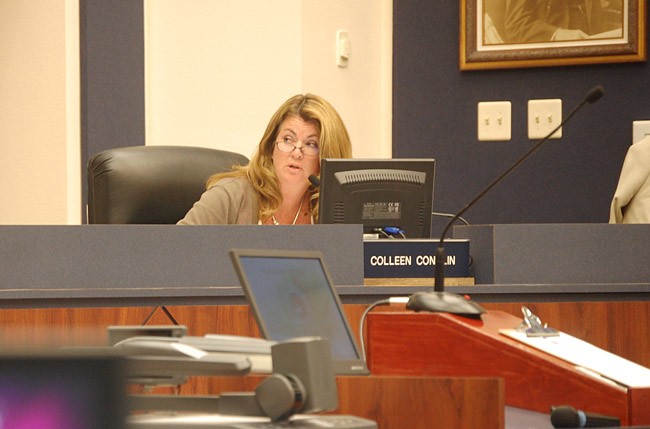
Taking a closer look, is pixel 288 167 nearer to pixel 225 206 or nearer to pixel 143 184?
pixel 225 206

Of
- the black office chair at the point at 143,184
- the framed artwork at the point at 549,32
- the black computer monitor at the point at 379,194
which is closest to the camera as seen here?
the black computer monitor at the point at 379,194

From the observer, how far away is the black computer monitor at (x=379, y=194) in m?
2.77

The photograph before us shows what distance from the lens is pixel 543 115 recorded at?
4.39 metres

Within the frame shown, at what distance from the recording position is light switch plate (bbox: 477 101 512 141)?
14.5 feet

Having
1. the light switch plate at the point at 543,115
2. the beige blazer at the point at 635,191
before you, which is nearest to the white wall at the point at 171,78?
the light switch plate at the point at 543,115

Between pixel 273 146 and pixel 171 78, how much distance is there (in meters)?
0.92

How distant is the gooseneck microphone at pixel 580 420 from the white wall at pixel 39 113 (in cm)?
311

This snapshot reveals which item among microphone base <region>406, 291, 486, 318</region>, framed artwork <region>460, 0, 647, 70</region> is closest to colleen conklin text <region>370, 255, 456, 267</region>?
microphone base <region>406, 291, 486, 318</region>

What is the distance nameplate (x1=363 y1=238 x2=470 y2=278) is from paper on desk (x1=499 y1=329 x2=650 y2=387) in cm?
96

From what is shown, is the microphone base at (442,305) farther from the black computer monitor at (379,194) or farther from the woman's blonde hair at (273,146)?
the woman's blonde hair at (273,146)

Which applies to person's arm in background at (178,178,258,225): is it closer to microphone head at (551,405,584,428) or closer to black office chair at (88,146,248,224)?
black office chair at (88,146,248,224)

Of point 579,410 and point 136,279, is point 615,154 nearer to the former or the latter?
point 136,279

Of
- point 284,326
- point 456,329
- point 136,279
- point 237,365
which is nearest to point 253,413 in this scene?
point 237,365

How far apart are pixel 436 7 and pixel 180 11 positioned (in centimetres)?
109
